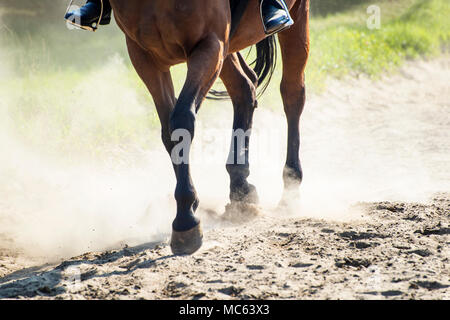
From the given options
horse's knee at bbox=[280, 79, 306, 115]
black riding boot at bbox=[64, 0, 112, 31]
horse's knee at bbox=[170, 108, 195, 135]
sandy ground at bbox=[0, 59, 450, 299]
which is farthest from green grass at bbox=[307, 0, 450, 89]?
horse's knee at bbox=[170, 108, 195, 135]

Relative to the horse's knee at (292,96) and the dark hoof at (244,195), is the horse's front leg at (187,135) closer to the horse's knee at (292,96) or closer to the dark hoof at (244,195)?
the dark hoof at (244,195)

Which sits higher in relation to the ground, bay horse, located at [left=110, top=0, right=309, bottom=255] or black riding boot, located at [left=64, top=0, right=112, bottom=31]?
black riding boot, located at [left=64, top=0, right=112, bottom=31]

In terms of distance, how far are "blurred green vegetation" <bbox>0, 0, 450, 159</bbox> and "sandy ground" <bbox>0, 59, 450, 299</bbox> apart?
2.87 m

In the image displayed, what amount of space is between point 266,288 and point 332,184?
348cm

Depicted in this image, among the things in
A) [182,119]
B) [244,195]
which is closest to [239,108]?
[244,195]

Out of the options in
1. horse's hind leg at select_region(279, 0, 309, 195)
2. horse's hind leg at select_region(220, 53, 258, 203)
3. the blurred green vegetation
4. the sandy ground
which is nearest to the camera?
the sandy ground

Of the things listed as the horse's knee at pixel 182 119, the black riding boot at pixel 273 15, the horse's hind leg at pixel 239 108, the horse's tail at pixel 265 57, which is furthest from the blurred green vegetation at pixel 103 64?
the horse's knee at pixel 182 119

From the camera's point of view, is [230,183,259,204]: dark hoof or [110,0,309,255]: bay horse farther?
[230,183,259,204]: dark hoof

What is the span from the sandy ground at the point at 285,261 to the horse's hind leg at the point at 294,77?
0.39 m

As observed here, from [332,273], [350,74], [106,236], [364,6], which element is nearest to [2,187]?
[106,236]

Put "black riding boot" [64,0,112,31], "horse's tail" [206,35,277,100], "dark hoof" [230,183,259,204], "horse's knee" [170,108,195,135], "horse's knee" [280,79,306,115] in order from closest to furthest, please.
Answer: "horse's knee" [170,108,195,135] → "black riding boot" [64,0,112,31] → "dark hoof" [230,183,259,204] → "horse's knee" [280,79,306,115] → "horse's tail" [206,35,277,100]

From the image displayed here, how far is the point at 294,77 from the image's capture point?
5.86 meters

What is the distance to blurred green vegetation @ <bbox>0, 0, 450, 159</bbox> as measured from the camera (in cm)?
755

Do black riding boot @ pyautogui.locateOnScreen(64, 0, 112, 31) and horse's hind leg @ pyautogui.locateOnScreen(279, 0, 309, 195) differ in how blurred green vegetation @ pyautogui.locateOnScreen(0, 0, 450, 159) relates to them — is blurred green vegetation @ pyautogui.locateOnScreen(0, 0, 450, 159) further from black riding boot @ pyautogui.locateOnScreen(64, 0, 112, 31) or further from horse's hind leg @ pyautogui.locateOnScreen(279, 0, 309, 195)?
black riding boot @ pyautogui.locateOnScreen(64, 0, 112, 31)
